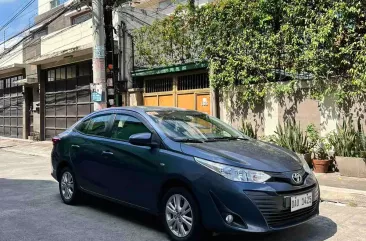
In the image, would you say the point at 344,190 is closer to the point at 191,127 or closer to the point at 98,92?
the point at 191,127

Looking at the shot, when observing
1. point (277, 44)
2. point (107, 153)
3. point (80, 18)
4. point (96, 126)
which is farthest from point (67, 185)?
point (80, 18)

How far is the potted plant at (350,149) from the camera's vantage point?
25.9 feet

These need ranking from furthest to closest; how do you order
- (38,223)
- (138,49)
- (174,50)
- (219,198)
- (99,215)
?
(138,49) < (174,50) < (99,215) < (38,223) < (219,198)

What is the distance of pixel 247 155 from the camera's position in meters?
4.44

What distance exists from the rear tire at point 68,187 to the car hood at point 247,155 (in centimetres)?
253

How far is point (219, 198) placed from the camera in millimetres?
4105

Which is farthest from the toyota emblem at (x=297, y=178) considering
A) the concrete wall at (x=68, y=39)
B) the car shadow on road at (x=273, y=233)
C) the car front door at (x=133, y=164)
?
the concrete wall at (x=68, y=39)

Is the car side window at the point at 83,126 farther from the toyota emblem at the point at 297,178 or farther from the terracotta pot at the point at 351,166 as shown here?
the terracotta pot at the point at 351,166

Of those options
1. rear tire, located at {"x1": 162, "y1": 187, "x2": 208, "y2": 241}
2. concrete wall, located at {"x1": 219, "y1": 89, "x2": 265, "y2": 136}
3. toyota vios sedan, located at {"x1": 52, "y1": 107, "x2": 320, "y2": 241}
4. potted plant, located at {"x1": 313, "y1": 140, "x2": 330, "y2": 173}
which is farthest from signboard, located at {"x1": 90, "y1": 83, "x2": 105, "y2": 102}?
rear tire, located at {"x1": 162, "y1": 187, "x2": 208, "y2": 241}

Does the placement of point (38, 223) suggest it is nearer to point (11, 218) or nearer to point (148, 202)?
point (11, 218)

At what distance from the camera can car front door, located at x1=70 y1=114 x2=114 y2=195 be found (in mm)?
5613

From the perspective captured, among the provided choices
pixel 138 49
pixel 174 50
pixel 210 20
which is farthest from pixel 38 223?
pixel 138 49

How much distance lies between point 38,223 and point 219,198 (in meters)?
2.80

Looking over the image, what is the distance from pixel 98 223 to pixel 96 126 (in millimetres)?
1479
